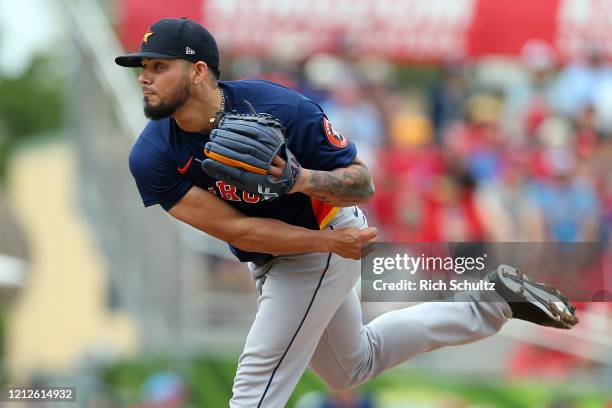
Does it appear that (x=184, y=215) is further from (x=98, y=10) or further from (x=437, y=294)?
(x=98, y=10)

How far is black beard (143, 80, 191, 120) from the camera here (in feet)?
17.3

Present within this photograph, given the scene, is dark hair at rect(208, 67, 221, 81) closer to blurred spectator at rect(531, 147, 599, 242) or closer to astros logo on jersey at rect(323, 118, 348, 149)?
astros logo on jersey at rect(323, 118, 348, 149)

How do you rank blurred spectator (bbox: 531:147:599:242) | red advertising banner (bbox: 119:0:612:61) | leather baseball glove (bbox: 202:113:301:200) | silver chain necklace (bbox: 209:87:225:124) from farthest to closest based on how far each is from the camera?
red advertising banner (bbox: 119:0:612:61) < blurred spectator (bbox: 531:147:599:242) < silver chain necklace (bbox: 209:87:225:124) < leather baseball glove (bbox: 202:113:301:200)

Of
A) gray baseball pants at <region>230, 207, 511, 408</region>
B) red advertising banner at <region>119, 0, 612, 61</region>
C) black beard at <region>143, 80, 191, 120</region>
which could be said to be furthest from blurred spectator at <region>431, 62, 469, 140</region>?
black beard at <region>143, 80, 191, 120</region>

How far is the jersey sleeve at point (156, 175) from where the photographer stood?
5.45 metres

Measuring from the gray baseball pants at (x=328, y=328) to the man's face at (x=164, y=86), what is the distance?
99 centimetres

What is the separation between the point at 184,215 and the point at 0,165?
28288 mm

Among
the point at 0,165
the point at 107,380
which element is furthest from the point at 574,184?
the point at 0,165

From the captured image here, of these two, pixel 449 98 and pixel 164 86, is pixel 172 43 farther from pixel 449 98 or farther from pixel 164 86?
pixel 449 98

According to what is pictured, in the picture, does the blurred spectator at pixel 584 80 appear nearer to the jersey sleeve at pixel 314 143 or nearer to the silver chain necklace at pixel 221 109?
the jersey sleeve at pixel 314 143

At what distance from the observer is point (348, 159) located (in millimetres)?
5547

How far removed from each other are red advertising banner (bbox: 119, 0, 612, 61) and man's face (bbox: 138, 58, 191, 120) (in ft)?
22.0

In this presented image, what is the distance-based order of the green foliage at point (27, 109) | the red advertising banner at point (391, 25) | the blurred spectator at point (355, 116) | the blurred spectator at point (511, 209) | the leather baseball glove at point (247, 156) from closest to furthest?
the leather baseball glove at point (247, 156), the blurred spectator at point (511, 209), the blurred spectator at point (355, 116), the red advertising banner at point (391, 25), the green foliage at point (27, 109)

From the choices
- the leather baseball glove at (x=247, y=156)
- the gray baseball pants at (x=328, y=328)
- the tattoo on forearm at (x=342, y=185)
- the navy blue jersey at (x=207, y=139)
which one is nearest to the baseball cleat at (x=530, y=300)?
the gray baseball pants at (x=328, y=328)
